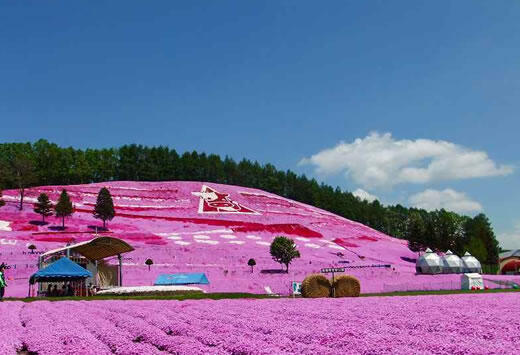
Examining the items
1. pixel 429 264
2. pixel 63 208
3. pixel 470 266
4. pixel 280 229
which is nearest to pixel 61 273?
Answer: pixel 63 208

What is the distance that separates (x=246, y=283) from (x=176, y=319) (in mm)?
36773

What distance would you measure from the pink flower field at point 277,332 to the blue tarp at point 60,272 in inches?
847

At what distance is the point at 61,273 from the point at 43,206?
185 ft

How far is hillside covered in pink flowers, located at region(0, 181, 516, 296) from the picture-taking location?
60.8 metres

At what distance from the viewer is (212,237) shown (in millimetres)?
95188

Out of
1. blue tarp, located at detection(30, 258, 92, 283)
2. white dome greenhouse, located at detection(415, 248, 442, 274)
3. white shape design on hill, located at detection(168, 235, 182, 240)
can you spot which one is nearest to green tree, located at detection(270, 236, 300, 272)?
white shape design on hill, located at detection(168, 235, 182, 240)

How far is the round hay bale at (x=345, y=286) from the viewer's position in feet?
125

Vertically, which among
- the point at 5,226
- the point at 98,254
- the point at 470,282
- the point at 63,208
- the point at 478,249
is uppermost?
the point at 63,208

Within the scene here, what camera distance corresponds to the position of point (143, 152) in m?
179

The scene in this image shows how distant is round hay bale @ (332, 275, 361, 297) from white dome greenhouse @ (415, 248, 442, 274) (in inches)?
2049

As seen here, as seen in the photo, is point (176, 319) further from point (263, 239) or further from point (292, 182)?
Result: point (292, 182)

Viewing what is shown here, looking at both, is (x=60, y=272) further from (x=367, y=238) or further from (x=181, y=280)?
(x=367, y=238)

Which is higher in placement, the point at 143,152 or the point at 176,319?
the point at 143,152

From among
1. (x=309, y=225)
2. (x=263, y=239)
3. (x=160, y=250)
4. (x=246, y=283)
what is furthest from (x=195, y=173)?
(x=246, y=283)
